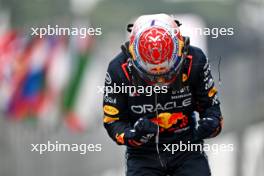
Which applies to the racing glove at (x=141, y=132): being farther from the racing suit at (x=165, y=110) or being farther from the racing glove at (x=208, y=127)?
the racing glove at (x=208, y=127)

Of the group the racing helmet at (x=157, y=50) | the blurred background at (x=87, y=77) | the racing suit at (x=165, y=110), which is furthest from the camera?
the blurred background at (x=87, y=77)

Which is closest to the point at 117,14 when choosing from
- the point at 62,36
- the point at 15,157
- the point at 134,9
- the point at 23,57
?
the point at 134,9

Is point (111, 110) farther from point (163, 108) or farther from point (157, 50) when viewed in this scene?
point (157, 50)

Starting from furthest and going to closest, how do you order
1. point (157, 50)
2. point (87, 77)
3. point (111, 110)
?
1. point (87, 77)
2. point (111, 110)
3. point (157, 50)

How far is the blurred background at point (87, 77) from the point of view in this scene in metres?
5.51

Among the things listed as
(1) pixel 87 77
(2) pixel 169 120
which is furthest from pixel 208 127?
(1) pixel 87 77

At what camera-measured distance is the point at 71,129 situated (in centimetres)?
594

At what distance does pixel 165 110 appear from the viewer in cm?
329

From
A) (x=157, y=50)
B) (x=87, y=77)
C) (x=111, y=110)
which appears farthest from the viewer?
(x=87, y=77)

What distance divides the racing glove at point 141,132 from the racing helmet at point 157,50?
0.18m

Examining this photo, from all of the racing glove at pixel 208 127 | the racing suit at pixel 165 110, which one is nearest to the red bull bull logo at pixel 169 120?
the racing suit at pixel 165 110

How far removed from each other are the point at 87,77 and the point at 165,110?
9.05ft

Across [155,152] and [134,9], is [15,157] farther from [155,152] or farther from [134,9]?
[155,152]

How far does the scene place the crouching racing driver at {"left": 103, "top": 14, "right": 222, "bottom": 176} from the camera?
3.16m
